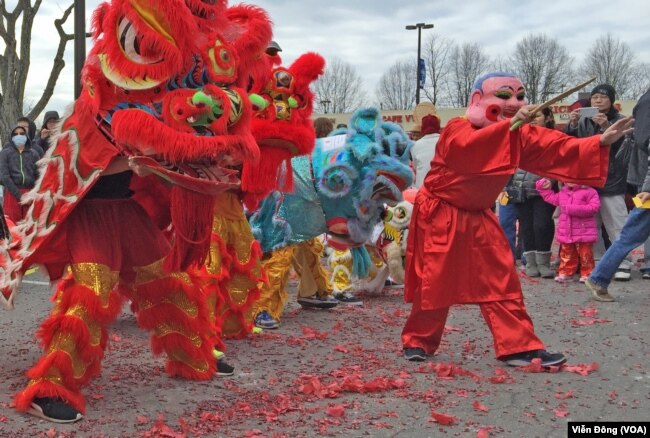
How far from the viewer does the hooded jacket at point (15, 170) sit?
8.18m

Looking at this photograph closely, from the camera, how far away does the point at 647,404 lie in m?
3.38

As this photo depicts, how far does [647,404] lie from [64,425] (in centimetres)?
262

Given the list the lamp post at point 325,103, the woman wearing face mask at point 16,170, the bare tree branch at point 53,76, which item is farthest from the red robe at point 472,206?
the lamp post at point 325,103

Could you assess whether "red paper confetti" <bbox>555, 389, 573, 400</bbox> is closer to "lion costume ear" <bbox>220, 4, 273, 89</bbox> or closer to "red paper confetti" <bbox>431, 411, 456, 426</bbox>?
"red paper confetti" <bbox>431, 411, 456, 426</bbox>

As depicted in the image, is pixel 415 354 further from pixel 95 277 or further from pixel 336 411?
pixel 95 277

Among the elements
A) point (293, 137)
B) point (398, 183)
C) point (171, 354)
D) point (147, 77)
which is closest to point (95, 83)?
point (147, 77)

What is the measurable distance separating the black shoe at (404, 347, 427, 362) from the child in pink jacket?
3.31 meters

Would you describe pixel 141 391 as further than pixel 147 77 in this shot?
Yes

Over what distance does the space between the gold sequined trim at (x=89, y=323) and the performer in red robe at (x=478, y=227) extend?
1.79 metres

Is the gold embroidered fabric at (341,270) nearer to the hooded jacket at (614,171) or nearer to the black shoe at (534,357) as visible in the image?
the black shoe at (534,357)

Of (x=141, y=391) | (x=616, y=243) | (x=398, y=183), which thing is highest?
(x=398, y=183)

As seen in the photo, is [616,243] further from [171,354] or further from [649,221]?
[171,354]

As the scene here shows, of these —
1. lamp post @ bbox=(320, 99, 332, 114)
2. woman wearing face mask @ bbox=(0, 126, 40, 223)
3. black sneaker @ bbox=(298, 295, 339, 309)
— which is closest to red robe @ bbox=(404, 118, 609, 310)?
black sneaker @ bbox=(298, 295, 339, 309)

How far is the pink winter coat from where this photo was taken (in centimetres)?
694
